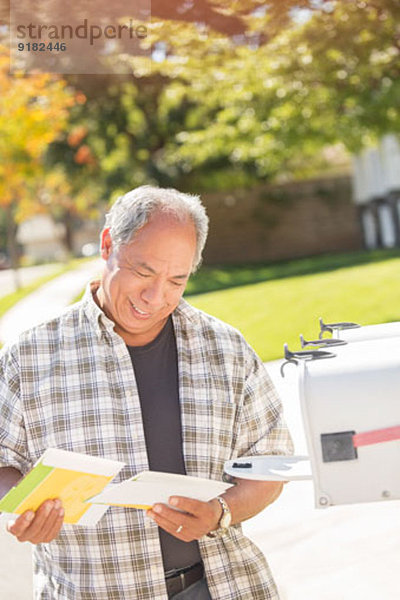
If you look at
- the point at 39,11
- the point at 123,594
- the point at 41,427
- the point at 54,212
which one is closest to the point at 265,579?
the point at 123,594

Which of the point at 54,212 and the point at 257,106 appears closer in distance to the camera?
the point at 257,106

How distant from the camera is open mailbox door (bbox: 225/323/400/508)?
1.60 meters

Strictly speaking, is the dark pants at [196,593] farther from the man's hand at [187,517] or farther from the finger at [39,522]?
the finger at [39,522]

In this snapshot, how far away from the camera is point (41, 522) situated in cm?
176

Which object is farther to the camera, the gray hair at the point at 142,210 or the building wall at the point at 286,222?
the building wall at the point at 286,222

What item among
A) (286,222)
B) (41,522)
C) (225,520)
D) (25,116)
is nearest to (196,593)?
(225,520)

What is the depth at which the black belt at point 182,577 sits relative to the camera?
2041mm

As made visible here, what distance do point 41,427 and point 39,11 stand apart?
4.66 metres

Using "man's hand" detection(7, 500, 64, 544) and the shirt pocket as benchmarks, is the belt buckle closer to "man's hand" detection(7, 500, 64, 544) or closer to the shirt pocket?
the shirt pocket

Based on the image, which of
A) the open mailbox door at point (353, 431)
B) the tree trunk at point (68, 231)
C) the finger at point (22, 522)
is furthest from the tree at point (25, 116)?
the tree trunk at point (68, 231)

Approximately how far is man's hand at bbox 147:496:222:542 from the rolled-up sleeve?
0.38 m

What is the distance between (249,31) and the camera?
9.73m

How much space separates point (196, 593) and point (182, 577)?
52mm

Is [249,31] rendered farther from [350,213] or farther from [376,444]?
[350,213]
